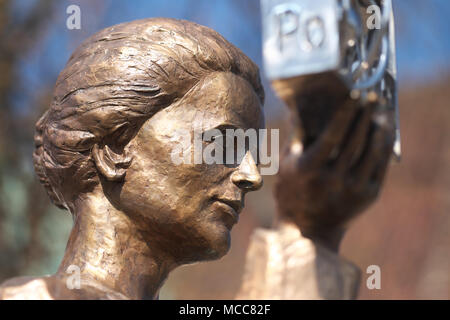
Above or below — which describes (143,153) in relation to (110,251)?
above

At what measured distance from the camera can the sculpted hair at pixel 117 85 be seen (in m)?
1.90

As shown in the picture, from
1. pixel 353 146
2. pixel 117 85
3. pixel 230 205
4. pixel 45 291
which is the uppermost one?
pixel 117 85

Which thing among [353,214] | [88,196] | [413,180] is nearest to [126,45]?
[88,196]

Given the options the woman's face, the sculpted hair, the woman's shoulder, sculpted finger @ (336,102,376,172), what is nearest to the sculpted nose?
the woman's face

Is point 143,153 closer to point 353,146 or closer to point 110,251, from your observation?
point 110,251

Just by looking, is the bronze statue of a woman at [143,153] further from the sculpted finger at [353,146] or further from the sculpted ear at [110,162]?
the sculpted finger at [353,146]

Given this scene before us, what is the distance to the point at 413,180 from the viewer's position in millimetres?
6215

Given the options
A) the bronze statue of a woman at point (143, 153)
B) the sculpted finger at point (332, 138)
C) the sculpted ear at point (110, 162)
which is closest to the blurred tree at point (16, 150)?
the sculpted finger at point (332, 138)

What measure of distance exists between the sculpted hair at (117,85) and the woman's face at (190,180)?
0.04 m

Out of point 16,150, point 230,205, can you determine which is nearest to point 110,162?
point 230,205

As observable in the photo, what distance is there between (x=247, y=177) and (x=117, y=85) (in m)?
0.41

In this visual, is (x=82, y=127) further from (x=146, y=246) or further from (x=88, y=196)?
(x=146, y=246)

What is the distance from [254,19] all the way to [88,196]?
4.55 metres

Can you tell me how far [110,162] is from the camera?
1.91m
